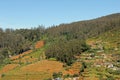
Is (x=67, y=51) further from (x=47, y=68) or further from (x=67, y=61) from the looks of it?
(x=47, y=68)

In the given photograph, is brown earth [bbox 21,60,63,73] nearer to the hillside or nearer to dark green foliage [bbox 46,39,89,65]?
the hillside

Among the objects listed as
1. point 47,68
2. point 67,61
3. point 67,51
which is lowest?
point 47,68

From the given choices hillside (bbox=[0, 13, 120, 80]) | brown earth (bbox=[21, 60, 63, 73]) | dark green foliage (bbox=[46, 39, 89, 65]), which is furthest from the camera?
dark green foliage (bbox=[46, 39, 89, 65])

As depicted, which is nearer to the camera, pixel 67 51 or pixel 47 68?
pixel 47 68

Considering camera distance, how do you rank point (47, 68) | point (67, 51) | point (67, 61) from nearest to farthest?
point (47, 68)
point (67, 61)
point (67, 51)

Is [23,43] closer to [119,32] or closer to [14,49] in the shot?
[14,49]

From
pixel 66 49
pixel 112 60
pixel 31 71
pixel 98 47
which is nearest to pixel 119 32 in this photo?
pixel 98 47

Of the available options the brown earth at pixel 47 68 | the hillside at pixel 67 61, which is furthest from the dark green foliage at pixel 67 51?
the brown earth at pixel 47 68

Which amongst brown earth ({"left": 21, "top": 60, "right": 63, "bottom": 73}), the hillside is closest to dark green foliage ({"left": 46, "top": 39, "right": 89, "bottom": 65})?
the hillside

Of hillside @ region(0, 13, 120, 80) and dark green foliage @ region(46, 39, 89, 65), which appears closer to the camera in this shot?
hillside @ region(0, 13, 120, 80)

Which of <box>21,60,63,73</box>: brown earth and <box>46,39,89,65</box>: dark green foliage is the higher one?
<box>46,39,89,65</box>: dark green foliage

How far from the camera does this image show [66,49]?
373ft

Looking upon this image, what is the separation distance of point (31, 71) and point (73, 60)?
1886 centimetres

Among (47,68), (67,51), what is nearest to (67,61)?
(67,51)
